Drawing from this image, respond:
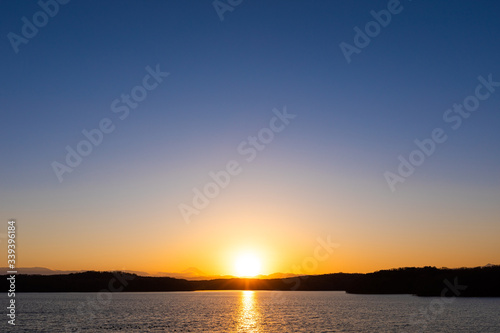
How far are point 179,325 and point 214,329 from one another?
790 cm

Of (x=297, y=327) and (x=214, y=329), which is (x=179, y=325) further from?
(x=297, y=327)

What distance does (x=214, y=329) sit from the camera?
76062mm

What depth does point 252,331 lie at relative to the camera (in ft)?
241

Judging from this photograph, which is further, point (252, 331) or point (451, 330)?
point (252, 331)

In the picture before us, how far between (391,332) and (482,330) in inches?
503

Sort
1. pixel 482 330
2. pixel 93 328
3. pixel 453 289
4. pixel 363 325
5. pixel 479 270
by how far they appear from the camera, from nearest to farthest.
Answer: pixel 482 330
pixel 93 328
pixel 363 325
pixel 453 289
pixel 479 270

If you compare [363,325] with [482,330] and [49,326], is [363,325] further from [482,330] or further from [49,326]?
[49,326]

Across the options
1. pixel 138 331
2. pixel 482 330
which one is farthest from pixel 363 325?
pixel 138 331

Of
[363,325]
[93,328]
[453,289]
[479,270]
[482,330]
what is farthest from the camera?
[479,270]

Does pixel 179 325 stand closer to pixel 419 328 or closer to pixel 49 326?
pixel 49 326

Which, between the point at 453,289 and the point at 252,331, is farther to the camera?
the point at 453,289

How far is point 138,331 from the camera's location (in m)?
70.5

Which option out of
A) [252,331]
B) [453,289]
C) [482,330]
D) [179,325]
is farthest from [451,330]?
[453,289]

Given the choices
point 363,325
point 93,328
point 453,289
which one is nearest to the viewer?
point 93,328
